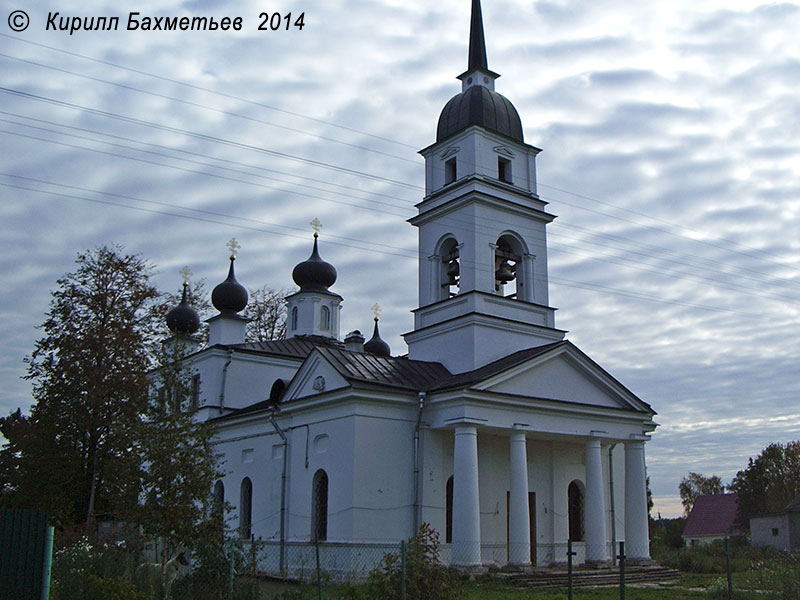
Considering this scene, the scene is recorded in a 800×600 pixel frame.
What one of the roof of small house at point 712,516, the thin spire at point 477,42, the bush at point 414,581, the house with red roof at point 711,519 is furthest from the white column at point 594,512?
the roof of small house at point 712,516

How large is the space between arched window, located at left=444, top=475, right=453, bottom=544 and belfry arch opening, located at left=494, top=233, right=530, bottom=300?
6.12 metres

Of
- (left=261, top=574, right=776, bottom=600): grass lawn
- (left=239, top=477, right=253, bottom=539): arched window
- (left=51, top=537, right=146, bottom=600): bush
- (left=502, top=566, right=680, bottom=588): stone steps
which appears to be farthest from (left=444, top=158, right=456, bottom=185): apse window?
(left=51, top=537, right=146, bottom=600): bush

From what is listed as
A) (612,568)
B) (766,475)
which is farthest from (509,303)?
(766,475)

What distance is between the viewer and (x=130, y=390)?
26625 millimetres

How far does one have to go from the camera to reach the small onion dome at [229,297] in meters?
31.1

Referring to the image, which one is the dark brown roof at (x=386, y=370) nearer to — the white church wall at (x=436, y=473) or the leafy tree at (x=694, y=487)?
the white church wall at (x=436, y=473)

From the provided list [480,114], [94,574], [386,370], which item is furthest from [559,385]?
[94,574]

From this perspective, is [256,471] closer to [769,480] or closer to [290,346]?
[290,346]

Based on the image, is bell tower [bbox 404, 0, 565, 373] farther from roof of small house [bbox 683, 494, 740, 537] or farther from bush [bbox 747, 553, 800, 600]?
roof of small house [bbox 683, 494, 740, 537]

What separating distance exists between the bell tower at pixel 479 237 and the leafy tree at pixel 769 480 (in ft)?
87.9

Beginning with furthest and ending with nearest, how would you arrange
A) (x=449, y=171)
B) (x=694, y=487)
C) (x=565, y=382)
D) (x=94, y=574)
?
(x=694, y=487) < (x=449, y=171) < (x=565, y=382) < (x=94, y=574)

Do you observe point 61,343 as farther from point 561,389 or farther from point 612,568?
point 612,568

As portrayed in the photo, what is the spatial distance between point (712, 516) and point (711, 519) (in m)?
0.26

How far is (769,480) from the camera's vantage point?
4459 cm
